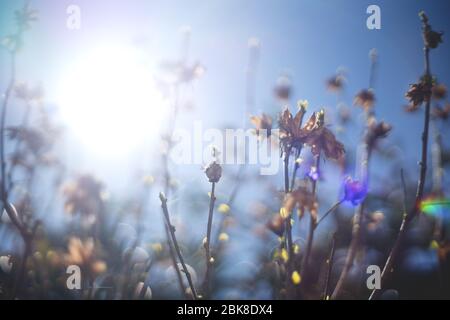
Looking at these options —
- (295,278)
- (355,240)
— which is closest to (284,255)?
(295,278)

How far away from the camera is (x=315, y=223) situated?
3.19 feet

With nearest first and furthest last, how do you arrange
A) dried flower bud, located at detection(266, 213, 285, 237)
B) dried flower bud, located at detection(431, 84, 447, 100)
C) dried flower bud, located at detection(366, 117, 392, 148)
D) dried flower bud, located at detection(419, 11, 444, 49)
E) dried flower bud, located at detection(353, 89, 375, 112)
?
dried flower bud, located at detection(266, 213, 285, 237)
dried flower bud, located at detection(419, 11, 444, 49)
dried flower bud, located at detection(366, 117, 392, 148)
dried flower bud, located at detection(353, 89, 375, 112)
dried flower bud, located at detection(431, 84, 447, 100)

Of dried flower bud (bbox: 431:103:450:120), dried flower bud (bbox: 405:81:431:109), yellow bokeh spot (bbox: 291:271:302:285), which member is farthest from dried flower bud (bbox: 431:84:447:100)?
yellow bokeh spot (bbox: 291:271:302:285)

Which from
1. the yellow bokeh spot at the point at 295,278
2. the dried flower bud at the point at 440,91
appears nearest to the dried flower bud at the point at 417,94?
the dried flower bud at the point at 440,91

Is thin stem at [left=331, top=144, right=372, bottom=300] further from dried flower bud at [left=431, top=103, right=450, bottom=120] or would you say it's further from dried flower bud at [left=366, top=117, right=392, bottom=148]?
dried flower bud at [left=431, top=103, right=450, bottom=120]

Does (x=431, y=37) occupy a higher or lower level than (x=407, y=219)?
higher

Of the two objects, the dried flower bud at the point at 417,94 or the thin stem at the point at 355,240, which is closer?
the thin stem at the point at 355,240

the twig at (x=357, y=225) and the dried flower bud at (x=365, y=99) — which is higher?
the dried flower bud at (x=365, y=99)

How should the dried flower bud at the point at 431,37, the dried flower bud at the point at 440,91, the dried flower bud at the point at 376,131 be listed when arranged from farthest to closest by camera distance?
the dried flower bud at the point at 440,91 < the dried flower bud at the point at 376,131 < the dried flower bud at the point at 431,37

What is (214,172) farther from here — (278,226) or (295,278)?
(295,278)

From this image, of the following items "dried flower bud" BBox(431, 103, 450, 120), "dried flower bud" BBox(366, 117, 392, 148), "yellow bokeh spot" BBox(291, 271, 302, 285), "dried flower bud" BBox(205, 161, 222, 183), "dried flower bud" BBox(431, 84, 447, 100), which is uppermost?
"dried flower bud" BBox(431, 84, 447, 100)

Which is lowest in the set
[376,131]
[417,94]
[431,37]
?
[376,131]

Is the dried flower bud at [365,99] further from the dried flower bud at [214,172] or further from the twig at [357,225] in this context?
the dried flower bud at [214,172]
